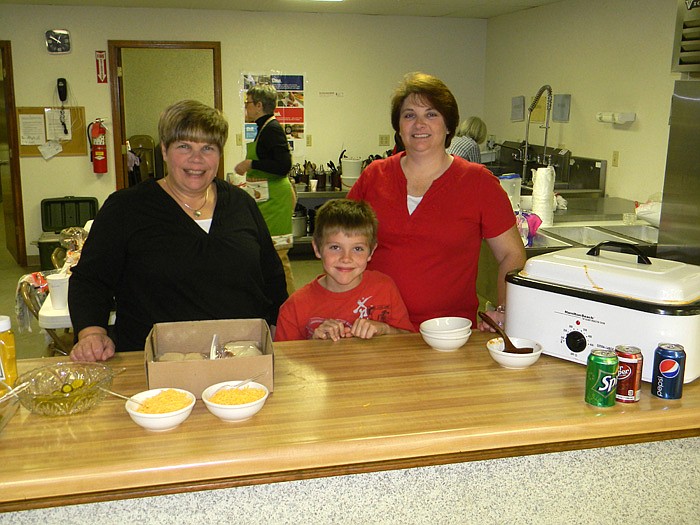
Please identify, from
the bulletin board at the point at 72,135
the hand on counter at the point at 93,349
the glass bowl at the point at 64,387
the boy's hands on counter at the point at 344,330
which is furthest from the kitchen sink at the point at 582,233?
the bulletin board at the point at 72,135

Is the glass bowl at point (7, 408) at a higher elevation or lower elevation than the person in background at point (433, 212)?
lower

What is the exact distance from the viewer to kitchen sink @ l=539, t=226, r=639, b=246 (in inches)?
149

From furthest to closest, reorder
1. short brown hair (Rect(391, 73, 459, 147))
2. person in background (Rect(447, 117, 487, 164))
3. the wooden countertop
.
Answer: person in background (Rect(447, 117, 487, 164))
short brown hair (Rect(391, 73, 459, 147))
the wooden countertop

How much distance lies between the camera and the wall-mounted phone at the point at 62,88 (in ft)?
21.1

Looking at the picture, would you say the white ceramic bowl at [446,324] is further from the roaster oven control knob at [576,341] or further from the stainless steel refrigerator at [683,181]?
the stainless steel refrigerator at [683,181]

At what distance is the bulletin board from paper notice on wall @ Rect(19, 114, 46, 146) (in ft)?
0.04

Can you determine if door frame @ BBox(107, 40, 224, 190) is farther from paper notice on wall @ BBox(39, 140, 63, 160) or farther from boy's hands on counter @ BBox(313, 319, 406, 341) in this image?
boy's hands on counter @ BBox(313, 319, 406, 341)

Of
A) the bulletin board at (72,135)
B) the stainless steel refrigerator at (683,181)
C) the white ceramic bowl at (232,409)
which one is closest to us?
the white ceramic bowl at (232,409)

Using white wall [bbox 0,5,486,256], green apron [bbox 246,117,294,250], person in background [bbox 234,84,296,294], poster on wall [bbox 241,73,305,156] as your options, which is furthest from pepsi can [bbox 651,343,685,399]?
white wall [bbox 0,5,486,256]

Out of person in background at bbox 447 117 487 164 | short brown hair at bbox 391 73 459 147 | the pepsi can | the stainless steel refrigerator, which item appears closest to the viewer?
the pepsi can

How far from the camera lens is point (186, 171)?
6.50 ft

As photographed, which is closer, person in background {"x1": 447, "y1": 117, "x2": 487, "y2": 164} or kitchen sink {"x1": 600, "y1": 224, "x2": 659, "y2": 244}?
kitchen sink {"x1": 600, "y1": 224, "x2": 659, "y2": 244}

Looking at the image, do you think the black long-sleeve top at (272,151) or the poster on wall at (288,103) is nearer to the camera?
the black long-sleeve top at (272,151)

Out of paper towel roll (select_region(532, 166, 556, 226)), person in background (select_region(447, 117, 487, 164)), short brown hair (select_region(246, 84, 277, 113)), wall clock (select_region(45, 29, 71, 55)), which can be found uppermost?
wall clock (select_region(45, 29, 71, 55))
